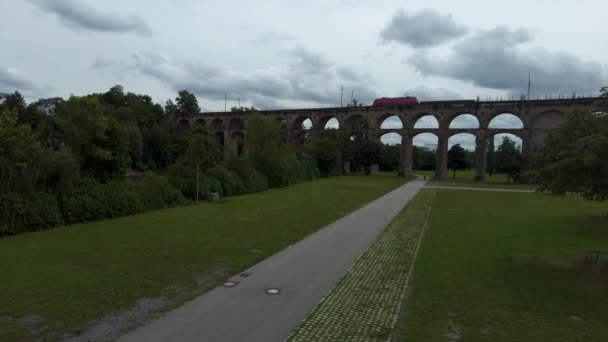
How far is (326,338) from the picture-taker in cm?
486

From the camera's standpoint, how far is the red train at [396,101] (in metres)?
49.1

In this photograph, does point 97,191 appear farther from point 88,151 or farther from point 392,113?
point 392,113

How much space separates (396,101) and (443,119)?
730 cm

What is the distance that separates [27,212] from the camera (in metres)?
11.9

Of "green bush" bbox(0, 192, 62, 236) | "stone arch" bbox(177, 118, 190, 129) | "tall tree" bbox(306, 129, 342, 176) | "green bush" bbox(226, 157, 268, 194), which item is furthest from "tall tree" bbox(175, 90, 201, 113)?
"green bush" bbox(0, 192, 62, 236)

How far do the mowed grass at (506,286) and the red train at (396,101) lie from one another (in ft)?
122

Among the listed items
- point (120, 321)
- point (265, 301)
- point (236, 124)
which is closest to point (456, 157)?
point (236, 124)

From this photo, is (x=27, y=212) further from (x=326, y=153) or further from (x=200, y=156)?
(x=326, y=153)

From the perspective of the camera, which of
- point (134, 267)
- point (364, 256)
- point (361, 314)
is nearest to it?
point (361, 314)

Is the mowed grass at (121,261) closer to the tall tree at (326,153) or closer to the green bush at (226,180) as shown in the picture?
the green bush at (226,180)

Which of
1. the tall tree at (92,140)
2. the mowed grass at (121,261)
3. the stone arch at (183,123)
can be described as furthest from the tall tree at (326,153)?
the stone arch at (183,123)

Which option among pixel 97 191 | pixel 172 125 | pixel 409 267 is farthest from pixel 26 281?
pixel 172 125

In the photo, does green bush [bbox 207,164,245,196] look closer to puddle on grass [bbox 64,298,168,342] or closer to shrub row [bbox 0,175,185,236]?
shrub row [bbox 0,175,185,236]

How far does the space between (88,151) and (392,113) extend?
3992 cm
